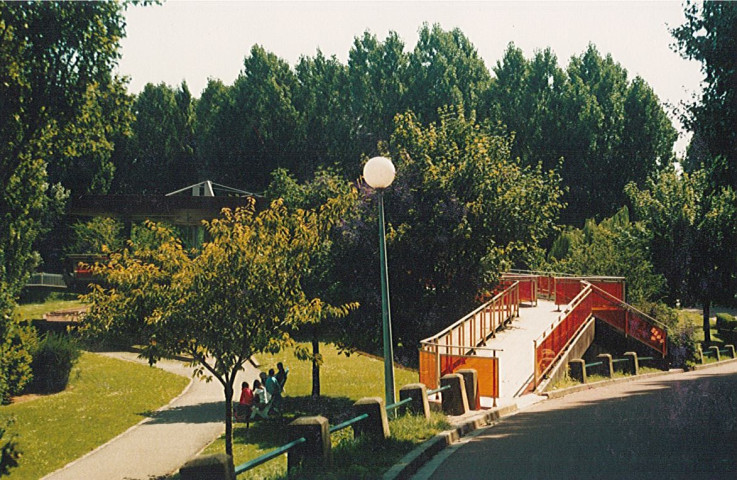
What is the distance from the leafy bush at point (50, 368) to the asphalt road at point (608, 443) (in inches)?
742

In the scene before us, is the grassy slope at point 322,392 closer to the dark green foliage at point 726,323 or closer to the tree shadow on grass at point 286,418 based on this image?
the tree shadow on grass at point 286,418

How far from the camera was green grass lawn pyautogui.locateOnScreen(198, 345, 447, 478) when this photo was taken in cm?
1075

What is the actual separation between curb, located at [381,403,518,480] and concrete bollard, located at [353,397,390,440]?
0.53 m

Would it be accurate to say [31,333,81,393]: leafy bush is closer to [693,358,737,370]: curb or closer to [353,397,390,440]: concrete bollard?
[353,397,390,440]: concrete bollard

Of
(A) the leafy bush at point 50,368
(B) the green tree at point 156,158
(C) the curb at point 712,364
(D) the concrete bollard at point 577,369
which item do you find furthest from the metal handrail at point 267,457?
(B) the green tree at point 156,158

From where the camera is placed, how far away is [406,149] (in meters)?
29.8

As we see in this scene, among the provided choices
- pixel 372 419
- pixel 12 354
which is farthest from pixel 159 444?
pixel 372 419

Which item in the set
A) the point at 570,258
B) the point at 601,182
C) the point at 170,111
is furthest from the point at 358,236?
the point at 170,111

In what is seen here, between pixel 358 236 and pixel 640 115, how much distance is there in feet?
150

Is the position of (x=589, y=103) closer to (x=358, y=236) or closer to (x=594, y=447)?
(x=358, y=236)

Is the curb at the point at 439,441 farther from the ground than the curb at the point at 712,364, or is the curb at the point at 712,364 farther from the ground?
the curb at the point at 439,441

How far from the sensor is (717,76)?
A: 15078 mm

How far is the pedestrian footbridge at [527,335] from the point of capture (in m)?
18.3

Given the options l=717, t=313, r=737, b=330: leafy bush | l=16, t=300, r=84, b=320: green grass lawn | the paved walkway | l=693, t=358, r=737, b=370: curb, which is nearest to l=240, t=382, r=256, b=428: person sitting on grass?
the paved walkway
